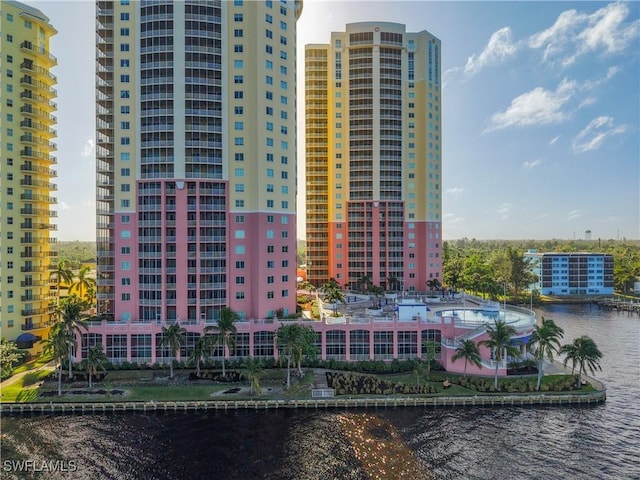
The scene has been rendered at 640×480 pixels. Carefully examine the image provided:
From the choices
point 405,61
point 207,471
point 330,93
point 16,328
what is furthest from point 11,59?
point 405,61

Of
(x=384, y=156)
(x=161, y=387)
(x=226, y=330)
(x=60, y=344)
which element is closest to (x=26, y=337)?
(x=60, y=344)

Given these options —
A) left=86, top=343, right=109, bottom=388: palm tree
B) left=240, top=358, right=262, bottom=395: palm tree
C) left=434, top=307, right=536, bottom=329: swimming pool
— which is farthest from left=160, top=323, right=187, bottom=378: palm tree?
left=434, top=307, right=536, bottom=329: swimming pool

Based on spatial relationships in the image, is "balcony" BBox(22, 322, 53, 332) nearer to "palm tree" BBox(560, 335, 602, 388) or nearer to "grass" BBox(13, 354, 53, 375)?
"grass" BBox(13, 354, 53, 375)

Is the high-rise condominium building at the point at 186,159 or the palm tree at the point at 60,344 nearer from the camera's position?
the palm tree at the point at 60,344

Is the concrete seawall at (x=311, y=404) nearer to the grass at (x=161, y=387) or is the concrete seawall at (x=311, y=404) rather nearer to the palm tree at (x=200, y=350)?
the grass at (x=161, y=387)

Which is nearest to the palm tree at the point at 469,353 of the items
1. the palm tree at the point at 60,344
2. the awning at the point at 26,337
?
the palm tree at the point at 60,344

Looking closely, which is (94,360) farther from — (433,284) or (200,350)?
A: (433,284)
